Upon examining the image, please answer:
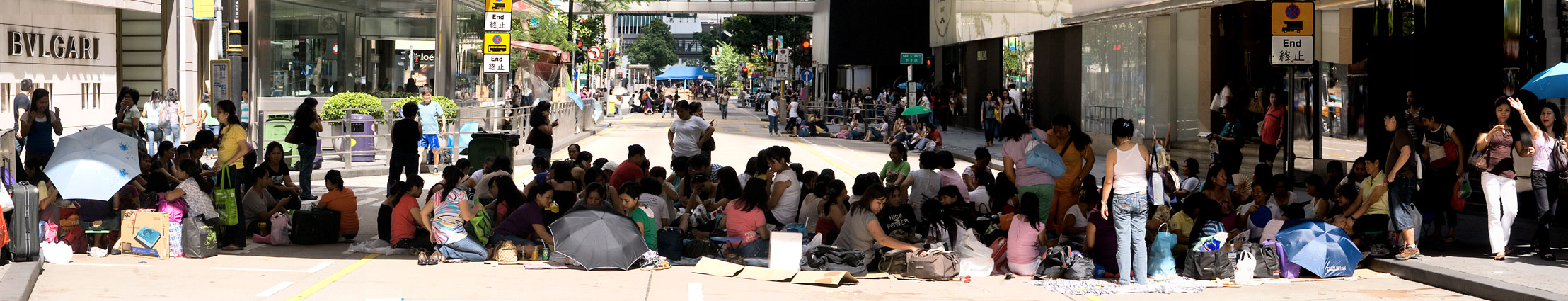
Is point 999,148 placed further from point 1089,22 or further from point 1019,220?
point 1019,220

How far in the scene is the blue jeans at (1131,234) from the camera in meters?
9.72

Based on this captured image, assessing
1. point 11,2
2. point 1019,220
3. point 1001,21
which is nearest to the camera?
point 1019,220

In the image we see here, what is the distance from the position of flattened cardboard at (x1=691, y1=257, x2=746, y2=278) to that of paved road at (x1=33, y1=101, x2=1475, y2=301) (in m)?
0.09

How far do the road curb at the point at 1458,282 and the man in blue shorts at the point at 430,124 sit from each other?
1392cm

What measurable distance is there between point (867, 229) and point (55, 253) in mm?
6086

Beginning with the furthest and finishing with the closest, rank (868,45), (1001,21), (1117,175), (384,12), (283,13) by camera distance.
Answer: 1. (868,45)
2. (1001,21)
3. (384,12)
4. (283,13)
5. (1117,175)

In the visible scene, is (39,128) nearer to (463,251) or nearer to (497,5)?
(463,251)

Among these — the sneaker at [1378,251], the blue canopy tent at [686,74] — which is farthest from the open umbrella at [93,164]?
the blue canopy tent at [686,74]

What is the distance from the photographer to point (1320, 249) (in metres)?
10.3

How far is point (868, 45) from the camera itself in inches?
2035

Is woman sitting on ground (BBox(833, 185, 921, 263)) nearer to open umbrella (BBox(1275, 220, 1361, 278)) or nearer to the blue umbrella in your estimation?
open umbrella (BBox(1275, 220, 1361, 278))

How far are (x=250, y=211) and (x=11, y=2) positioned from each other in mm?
13316

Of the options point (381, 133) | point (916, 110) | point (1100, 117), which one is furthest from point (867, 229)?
point (916, 110)

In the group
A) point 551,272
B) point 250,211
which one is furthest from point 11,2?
point 551,272
